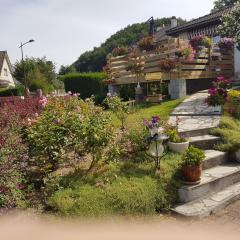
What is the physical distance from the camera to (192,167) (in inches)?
287

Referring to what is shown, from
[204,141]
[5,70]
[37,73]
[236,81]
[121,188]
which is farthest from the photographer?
[5,70]

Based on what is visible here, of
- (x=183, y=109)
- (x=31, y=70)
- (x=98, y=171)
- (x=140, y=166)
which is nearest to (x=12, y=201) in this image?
(x=98, y=171)

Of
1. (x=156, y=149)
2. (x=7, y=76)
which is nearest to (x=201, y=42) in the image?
(x=156, y=149)

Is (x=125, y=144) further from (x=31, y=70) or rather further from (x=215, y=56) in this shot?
(x=31, y=70)

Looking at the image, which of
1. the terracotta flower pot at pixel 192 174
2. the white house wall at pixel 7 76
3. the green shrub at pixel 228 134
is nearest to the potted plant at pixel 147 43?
the green shrub at pixel 228 134

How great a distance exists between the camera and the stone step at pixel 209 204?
670 centimetres

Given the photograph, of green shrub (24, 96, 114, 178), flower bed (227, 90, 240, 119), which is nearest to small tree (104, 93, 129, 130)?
green shrub (24, 96, 114, 178)

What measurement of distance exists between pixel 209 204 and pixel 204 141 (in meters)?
2.40

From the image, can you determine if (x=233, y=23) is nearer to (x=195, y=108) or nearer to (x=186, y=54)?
(x=186, y=54)

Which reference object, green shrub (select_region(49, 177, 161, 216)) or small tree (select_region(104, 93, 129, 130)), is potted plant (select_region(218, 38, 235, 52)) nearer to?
small tree (select_region(104, 93, 129, 130))

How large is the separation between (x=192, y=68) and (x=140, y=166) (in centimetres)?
1012

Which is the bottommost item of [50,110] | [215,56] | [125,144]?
[125,144]

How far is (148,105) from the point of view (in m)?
15.5

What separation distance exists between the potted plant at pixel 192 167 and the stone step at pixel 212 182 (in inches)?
5.7
